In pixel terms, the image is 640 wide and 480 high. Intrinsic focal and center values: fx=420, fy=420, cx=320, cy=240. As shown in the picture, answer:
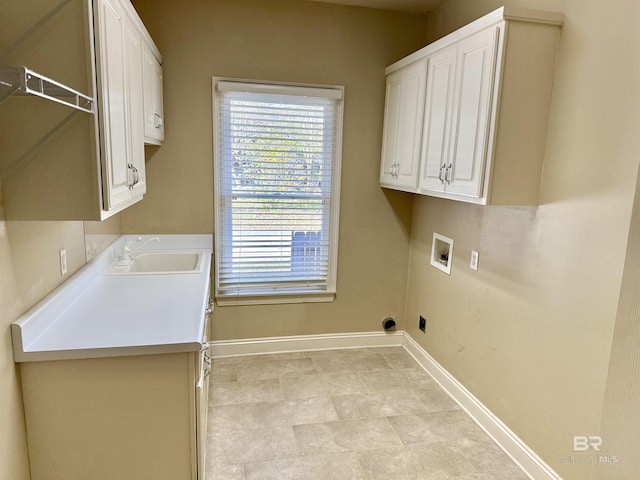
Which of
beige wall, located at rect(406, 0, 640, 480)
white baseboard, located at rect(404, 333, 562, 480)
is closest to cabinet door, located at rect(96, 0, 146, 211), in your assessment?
beige wall, located at rect(406, 0, 640, 480)

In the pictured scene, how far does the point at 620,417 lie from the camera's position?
2.60ft

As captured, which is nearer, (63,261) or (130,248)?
(63,261)

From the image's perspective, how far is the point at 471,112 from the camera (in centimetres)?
222

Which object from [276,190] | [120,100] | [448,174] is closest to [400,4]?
[448,174]

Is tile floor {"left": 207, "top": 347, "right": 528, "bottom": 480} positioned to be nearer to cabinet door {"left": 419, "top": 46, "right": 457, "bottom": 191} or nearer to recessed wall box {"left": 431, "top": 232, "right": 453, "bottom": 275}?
recessed wall box {"left": 431, "top": 232, "right": 453, "bottom": 275}

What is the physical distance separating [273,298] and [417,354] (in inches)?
50.9

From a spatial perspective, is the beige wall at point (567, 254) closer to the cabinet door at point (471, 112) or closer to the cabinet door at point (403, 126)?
the cabinet door at point (471, 112)

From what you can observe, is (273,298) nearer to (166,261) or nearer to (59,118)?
(166,261)

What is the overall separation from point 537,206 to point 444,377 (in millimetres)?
1516

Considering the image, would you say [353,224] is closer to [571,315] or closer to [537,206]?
[537,206]

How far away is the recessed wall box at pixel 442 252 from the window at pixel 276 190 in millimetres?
800

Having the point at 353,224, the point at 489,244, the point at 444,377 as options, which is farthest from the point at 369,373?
the point at 489,244

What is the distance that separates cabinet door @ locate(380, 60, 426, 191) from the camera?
281 cm

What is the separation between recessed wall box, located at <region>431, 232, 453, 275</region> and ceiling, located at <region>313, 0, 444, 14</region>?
171 cm
